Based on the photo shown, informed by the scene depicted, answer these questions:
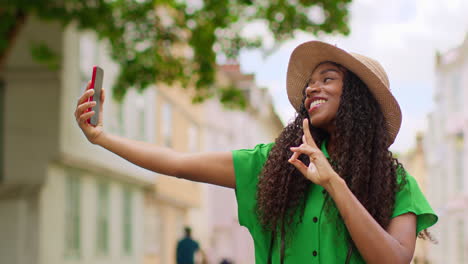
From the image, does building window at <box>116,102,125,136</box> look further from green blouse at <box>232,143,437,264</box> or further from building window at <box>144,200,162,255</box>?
green blouse at <box>232,143,437,264</box>

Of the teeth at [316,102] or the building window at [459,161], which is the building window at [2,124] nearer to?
the teeth at [316,102]

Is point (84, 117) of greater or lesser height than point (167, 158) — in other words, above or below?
above

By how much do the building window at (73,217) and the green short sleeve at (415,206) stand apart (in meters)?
19.0

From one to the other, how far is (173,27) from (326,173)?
1448 cm

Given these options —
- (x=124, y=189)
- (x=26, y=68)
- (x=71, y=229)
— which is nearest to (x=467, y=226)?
(x=124, y=189)

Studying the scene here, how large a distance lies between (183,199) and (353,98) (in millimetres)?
31681

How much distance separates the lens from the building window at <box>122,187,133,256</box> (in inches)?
1112

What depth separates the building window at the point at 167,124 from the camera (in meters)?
31.8

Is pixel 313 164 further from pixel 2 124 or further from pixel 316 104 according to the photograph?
pixel 2 124

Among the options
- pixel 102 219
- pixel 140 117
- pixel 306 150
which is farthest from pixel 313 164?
pixel 140 117

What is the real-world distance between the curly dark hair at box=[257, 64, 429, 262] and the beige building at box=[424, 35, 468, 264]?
31.8 meters

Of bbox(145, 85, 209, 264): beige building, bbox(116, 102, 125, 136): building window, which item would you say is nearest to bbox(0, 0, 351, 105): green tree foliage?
bbox(116, 102, 125, 136): building window

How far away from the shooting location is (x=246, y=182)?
3.32 metres

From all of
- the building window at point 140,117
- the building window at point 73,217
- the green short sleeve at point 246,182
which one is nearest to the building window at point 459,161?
the building window at point 140,117
